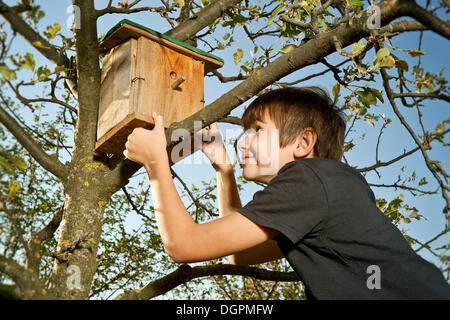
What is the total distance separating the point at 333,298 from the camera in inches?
60.8

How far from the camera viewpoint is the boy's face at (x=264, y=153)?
2.02m

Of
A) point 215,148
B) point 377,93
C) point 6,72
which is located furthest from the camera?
point 215,148

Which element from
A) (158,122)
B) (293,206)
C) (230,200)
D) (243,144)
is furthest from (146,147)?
→ (293,206)

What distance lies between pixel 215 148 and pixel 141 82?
66 centimetres

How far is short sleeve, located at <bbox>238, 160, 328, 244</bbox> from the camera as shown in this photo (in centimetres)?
159

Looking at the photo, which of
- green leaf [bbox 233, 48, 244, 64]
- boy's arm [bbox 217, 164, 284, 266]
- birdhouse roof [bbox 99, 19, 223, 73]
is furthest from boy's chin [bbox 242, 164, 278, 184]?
green leaf [bbox 233, 48, 244, 64]

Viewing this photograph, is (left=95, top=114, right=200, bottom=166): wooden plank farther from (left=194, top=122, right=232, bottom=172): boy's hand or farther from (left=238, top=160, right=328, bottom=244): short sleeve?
(left=238, top=160, right=328, bottom=244): short sleeve

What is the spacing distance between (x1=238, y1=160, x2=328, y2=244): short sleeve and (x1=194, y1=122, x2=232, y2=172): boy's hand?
870mm

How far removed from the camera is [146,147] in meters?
2.06

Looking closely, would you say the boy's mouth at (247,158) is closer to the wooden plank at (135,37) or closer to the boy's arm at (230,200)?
the boy's arm at (230,200)

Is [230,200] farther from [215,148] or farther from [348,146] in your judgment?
[348,146]

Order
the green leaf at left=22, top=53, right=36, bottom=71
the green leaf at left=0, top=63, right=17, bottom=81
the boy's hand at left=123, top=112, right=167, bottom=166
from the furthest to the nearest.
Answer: the boy's hand at left=123, top=112, right=167, bottom=166 < the green leaf at left=22, top=53, right=36, bottom=71 < the green leaf at left=0, top=63, right=17, bottom=81

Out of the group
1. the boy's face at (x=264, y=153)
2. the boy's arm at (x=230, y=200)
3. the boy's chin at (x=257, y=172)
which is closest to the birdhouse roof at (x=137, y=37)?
the boy's arm at (x=230, y=200)
